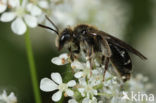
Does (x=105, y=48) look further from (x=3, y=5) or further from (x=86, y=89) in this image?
(x=3, y=5)

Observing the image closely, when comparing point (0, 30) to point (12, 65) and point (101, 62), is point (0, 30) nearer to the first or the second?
point (12, 65)

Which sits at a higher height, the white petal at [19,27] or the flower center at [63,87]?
the white petal at [19,27]

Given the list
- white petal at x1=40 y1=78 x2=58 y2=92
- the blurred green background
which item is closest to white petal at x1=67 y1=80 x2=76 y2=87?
white petal at x1=40 y1=78 x2=58 y2=92

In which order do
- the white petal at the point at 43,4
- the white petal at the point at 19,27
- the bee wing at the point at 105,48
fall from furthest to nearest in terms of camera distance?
the white petal at the point at 43,4
the white petal at the point at 19,27
the bee wing at the point at 105,48

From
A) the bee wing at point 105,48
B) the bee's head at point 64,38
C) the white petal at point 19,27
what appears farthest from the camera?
the white petal at point 19,27

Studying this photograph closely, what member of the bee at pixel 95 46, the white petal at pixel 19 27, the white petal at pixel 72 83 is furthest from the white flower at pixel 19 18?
the white petal at pixel 72 83

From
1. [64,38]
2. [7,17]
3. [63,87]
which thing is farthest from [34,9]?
[63,87]

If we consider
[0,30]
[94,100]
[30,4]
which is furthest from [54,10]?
[0,30]

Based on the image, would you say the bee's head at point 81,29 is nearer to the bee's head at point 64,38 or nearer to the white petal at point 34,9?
the bee's head at point 64,38
